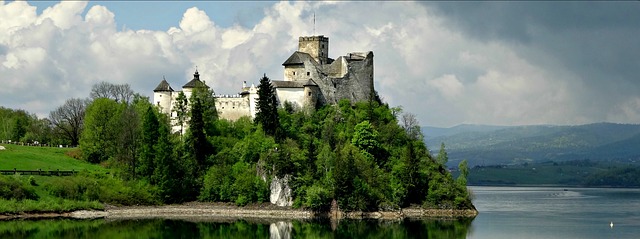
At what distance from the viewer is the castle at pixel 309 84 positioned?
97.1 meters

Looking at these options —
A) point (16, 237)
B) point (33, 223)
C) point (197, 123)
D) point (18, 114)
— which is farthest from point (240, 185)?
point (18, 114)

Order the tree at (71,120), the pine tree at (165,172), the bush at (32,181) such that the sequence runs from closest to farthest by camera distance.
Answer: the bush at (32,181), the pine tree at (165,172), the tree at (71,120)

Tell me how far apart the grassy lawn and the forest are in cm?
217

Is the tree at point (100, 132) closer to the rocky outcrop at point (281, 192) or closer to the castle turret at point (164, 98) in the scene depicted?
the castle turret at point (164, 98)

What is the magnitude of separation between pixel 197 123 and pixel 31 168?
17343 millimetres

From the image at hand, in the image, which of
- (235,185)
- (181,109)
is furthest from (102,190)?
(181,109)

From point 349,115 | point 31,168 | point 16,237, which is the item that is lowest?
point 16,237

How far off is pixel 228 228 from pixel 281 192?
1459 cm

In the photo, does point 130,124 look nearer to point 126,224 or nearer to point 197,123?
point 197,123

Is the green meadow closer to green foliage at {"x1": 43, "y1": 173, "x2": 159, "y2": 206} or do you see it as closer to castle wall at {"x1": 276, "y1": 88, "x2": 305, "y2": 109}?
green foliage at {"x1": 43, "y1": 173, "x2": 159, "y2": 206}

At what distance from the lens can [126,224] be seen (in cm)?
7488

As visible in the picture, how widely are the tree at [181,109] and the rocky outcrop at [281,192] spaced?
16.9 metres

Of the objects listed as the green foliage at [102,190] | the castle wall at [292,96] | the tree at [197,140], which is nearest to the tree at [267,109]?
the castle wall at [292,96]

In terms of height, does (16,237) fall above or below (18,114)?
below
